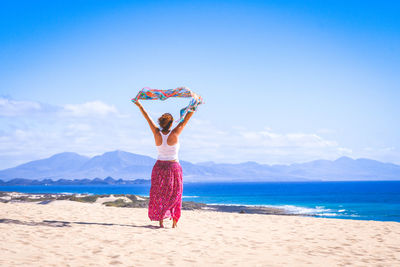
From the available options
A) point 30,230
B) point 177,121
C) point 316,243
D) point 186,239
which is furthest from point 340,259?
point 30,230

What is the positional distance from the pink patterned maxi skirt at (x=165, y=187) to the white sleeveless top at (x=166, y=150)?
0.12m

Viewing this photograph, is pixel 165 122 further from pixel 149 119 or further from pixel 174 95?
pixel 174 95

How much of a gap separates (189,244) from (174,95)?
3.62 m

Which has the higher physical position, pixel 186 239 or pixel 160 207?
pixel 160 207

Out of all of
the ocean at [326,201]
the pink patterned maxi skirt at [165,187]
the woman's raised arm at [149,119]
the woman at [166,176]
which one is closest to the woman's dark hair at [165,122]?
the woman at [166,176]

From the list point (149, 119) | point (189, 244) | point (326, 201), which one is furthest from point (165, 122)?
point (326, 201)

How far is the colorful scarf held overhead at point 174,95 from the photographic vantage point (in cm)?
808

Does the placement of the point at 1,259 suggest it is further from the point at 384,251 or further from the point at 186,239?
the point at 384,251

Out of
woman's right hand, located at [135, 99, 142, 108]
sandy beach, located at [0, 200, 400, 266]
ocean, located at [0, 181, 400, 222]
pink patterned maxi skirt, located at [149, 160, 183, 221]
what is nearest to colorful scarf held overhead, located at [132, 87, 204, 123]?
woman's right hand, located at [135, 99, 142, 108]

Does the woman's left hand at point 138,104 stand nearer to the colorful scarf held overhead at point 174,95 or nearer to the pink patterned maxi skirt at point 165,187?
the colorful scarf held overhead at point 174,95

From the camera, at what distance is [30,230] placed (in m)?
7.20

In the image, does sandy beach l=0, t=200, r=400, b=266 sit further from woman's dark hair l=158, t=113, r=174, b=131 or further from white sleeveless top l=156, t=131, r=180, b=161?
woman's dark hair l=158, t=113, r=174, b=131

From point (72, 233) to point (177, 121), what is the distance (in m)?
3.12

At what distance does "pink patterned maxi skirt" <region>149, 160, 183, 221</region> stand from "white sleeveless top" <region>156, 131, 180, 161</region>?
12 cm
